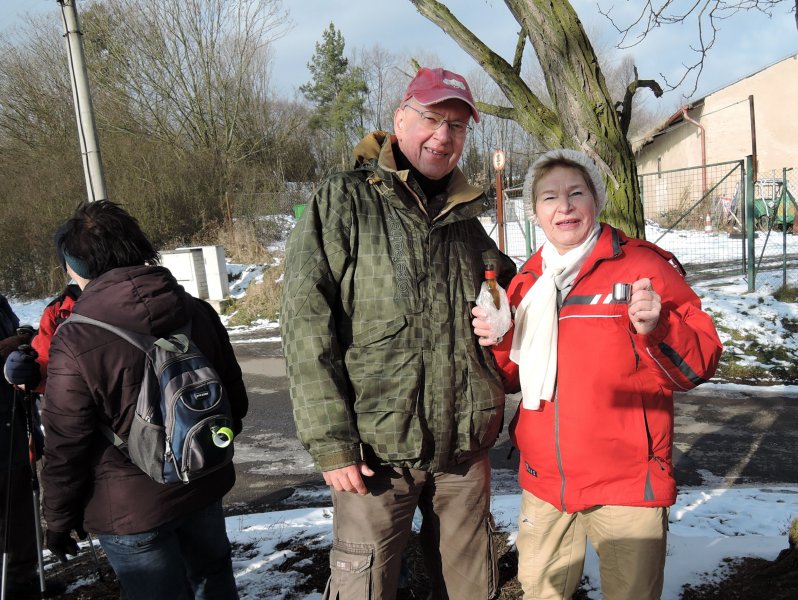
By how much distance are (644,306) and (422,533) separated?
1.28 m

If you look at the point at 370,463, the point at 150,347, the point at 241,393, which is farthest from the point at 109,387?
the point at 370,463

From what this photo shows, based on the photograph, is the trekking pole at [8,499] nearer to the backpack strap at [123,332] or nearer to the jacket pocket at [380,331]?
the backpack strap at [123,332]

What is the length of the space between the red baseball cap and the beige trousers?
1.48 m

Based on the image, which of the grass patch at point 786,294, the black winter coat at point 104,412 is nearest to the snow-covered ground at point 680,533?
the black winter coat at point 104,412

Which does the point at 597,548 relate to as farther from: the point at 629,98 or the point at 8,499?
the point at 629,98

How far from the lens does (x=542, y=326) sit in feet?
6.26

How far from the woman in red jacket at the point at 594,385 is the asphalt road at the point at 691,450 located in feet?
5.72

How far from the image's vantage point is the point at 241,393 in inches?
97.2

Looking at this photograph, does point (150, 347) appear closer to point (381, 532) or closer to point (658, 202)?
point (381, 532)

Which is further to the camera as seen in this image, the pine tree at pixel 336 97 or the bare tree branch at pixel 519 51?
the pine tree at pixel 336 97

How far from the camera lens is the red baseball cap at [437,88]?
196 cm

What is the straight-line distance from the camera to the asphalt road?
13.9ft

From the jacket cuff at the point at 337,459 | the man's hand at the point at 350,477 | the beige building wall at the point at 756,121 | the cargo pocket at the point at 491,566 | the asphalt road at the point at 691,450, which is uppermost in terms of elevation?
the beige building wall at the point at 756,121

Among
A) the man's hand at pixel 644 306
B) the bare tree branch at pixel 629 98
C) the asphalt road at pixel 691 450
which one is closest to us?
the man's hand at pixel 644 306
